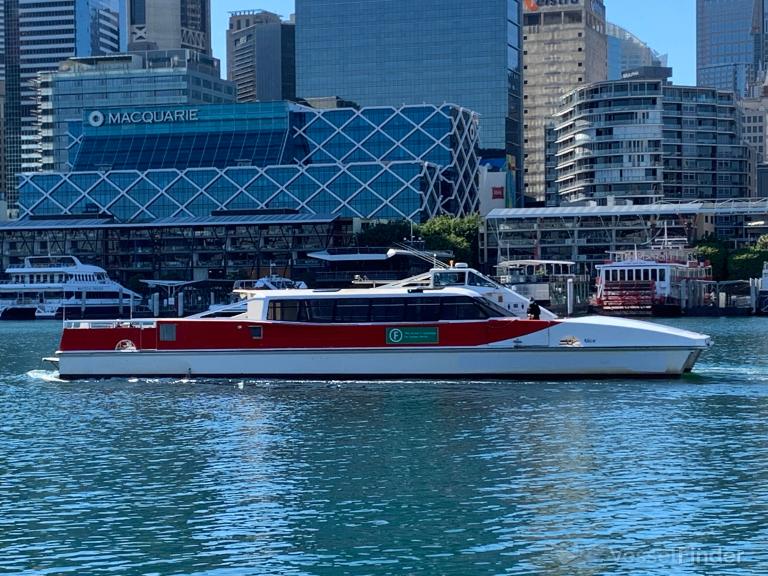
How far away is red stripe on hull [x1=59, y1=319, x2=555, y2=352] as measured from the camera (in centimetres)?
5428

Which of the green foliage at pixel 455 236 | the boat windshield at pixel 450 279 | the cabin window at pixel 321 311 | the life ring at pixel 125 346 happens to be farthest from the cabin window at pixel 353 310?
the green foliage at pixel 455 236

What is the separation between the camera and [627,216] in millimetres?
178625

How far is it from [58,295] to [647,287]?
78002 millimetres

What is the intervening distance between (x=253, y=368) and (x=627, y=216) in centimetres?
12851

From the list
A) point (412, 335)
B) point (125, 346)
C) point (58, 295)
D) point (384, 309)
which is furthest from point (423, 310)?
point (58, 295)

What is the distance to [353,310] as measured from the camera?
56.1m

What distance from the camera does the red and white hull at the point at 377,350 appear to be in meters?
53.8

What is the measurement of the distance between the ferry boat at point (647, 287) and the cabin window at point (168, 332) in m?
78.6

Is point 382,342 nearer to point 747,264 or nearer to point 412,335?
point 412,335

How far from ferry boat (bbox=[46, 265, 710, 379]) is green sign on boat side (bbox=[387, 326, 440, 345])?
42mm

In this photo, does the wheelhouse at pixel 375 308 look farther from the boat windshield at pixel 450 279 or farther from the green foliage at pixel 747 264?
the green foliage at pixel 747 264

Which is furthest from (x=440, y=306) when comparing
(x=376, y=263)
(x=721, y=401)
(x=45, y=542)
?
(x=376, y=263)

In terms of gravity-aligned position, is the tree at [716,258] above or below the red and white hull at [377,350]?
above

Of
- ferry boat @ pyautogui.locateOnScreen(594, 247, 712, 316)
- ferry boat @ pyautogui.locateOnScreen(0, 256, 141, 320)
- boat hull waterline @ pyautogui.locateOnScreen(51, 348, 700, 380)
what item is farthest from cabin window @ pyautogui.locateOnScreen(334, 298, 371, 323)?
ferry boat @ pyautogui.locateOnScreen(0, 256, 141, 320)
